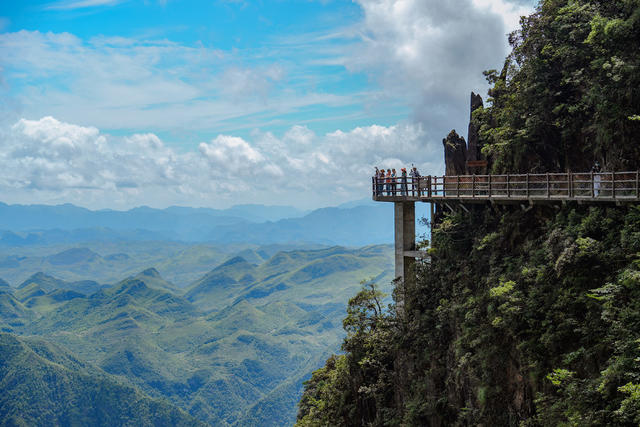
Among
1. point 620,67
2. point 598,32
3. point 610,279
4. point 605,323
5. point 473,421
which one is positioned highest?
point 598,32

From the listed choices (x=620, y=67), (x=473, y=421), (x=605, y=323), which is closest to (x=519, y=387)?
(x=473, y=421)

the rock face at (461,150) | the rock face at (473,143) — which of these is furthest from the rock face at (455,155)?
the rock face at (473,143)

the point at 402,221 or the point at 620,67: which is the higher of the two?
the point at 620,67

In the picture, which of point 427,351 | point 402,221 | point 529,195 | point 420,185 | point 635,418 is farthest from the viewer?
point 402,221

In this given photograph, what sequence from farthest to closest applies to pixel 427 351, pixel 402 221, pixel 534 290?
pixel 402 221 → pixel 427 351 → pixel 534 290

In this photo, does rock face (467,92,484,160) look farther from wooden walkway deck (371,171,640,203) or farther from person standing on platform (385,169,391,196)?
person standing on platform (385,169,391,196)

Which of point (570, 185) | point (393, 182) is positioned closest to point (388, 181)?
point (393, 182)

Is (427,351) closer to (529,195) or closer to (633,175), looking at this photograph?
(529,195)
